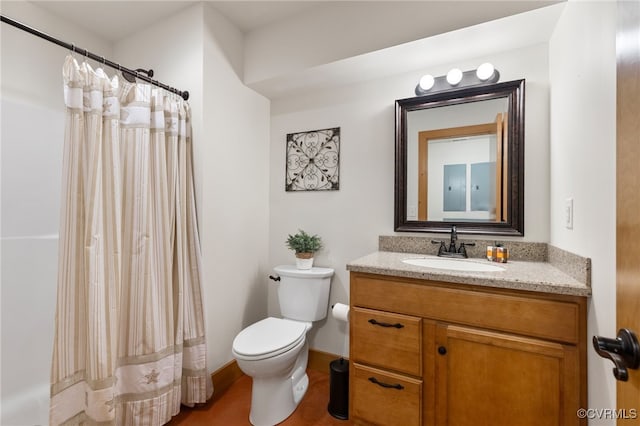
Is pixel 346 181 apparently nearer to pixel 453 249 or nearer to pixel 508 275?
pixel 453 249

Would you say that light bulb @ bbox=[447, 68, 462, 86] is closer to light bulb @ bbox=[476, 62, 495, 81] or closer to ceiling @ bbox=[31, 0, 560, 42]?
light bulb @ bbox=[476, 62, 495, 81]

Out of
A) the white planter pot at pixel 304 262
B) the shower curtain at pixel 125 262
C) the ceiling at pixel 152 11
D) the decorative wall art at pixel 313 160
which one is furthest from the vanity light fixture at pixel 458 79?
the shower curtain at pixel 125 262

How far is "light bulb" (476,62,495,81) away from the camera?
5.21 feet

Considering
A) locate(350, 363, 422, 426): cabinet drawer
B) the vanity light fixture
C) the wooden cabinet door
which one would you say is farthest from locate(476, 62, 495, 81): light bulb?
locate(350, 363, 422, 426): cabinet drawer

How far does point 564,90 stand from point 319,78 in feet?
4.52

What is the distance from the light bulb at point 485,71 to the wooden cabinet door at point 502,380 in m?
1.38

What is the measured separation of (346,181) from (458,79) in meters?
0.93

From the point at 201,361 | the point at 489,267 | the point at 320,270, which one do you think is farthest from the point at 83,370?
the point at 489,267

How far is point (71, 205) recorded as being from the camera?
1274 millimetres

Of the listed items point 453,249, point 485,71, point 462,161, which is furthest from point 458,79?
point 453,249

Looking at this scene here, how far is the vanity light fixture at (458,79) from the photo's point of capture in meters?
1.60

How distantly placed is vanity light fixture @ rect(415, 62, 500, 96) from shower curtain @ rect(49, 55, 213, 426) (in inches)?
59.3

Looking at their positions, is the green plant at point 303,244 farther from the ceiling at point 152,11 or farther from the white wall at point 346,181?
the ceiling at point 152,11

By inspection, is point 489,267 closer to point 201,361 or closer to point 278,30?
point 201,361
